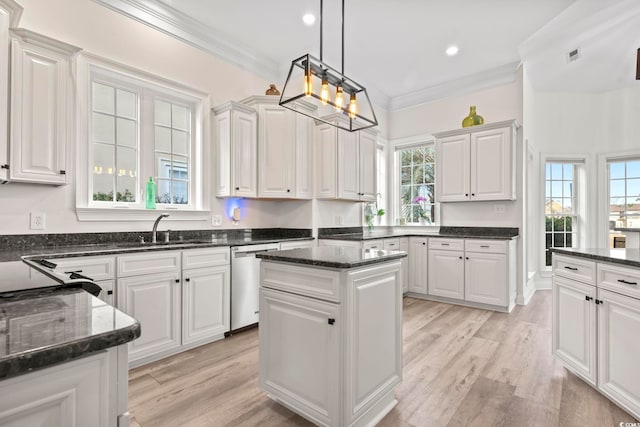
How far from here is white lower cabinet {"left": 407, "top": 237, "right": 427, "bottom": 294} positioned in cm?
467

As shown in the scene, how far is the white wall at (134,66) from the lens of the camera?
8.27 feet

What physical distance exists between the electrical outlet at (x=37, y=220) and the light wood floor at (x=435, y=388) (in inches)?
52.0

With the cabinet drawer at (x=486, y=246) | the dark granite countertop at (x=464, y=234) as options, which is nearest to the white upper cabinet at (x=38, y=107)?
the dark granite countertop at (x=464, y=234)

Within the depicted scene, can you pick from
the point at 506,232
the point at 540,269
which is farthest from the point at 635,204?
the point at 506,232

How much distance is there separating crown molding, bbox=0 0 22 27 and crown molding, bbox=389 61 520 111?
482 centimetres

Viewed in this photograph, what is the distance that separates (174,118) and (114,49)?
78cm

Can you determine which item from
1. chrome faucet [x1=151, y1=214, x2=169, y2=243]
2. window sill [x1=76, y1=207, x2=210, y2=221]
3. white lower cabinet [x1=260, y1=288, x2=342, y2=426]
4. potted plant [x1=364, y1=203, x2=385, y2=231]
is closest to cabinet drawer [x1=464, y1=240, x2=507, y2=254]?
potted plant [x1=364, y1=203, x2=385, y2=231]

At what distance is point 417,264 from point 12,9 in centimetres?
471

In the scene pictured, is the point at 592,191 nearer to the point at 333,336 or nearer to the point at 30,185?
the point at 333,336

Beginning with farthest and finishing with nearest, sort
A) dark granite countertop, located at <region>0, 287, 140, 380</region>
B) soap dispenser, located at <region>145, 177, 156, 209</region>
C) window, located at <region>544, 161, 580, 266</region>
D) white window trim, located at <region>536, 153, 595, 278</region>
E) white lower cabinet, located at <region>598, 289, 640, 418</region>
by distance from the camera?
window, located at <region>544, 161, 580, 266</region>
white window trim, located at <region>536, 153, 595, 278</region>
soap dispenser, located at <region>145, 177, 156, 209</region>
white lower cabinet, located at <region>598, 289, 640, 418</region>
dark granite countertop, located at <region>0, 287, 140, 380</region>

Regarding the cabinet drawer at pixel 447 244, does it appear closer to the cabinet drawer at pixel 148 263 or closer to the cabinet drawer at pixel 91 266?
the cabinet drawer at pixel 148 263

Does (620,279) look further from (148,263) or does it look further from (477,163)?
(148,263)

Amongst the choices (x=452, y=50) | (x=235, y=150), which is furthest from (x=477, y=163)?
(x=235, y=150)

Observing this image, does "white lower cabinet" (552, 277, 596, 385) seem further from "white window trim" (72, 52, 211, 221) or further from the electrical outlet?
the electrical outlet
